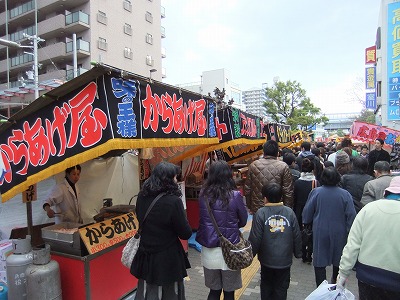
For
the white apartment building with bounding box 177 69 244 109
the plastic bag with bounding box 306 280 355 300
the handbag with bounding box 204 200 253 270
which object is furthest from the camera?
the white apartment building with bounding box 177 69 244 109

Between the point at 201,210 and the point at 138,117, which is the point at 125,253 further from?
the point at 138,117

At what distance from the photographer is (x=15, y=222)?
264 inches

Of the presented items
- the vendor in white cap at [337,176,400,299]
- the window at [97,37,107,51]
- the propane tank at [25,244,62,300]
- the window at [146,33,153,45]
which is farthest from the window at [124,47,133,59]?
the vendor in white cap at [337,176,400,299]

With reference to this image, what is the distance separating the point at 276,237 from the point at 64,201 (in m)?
3.64

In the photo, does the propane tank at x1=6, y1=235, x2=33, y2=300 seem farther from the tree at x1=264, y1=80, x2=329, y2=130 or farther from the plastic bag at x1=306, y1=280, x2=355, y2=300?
the tree at x1=264, y1=80, x2=329, y2=130

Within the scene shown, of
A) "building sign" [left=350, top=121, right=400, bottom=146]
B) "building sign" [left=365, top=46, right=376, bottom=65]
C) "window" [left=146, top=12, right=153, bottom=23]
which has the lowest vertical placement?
"building sign" [left=350, top=121, right=400, bottom=146]

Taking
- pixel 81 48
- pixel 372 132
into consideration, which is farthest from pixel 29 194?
pixel 81 48

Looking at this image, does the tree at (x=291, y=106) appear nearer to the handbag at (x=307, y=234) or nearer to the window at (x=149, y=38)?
the window at (x=149, y=38)

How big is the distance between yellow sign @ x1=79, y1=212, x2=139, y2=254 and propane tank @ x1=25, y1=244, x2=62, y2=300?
470 millimetres

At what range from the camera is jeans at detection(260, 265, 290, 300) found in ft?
12.0

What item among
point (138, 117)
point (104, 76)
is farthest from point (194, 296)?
point (104, 76)

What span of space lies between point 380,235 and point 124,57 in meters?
30.8

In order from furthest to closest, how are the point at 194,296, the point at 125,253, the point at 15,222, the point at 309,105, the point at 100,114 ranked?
the point at 309,105 < the point at 15,222 < the point at 194,296 < the point at 125,253 < the point at 100,114

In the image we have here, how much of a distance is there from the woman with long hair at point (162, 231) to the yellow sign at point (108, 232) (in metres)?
1.06
